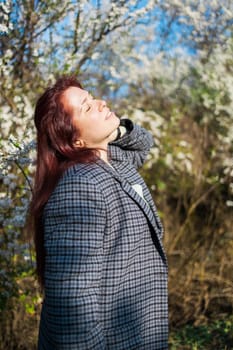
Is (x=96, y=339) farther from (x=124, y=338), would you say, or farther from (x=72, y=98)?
(x=72, y=98)

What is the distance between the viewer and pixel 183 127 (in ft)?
22.8

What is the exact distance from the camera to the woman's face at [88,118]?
189cm

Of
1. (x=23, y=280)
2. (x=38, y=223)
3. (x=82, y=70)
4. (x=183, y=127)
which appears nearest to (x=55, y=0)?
(x=82, y=70)

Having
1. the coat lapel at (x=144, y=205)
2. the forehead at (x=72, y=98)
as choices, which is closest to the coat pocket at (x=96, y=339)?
the coat lapel at (x=144, y=205)

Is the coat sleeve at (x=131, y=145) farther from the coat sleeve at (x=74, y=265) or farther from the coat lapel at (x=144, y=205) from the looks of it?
the coat sleeve at (x=74, y=265)

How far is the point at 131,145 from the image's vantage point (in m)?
2.39

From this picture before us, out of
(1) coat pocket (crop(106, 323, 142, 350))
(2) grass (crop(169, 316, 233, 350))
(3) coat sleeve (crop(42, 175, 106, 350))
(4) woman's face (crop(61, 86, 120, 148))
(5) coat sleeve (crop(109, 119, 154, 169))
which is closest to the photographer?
(3) coat sleeve (crop(42, 175, 106, 350))

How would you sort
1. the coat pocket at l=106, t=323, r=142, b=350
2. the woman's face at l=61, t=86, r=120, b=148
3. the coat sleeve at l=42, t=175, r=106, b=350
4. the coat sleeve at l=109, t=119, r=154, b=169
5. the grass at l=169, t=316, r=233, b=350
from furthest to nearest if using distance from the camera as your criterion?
the grass at l=169, t=316, r=233, b=350
the coat sleeve at l=109, t=119, r=154, b=169
the woman's face at l=61, t=86, r=120, b=148
the coat pocket at l=106, t=323, r=142, b=350
the coat sleeve at l=42, t=175, r=106, b=350

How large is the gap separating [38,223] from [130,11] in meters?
2.66

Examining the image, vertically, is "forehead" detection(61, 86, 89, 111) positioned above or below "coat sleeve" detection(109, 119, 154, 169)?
above

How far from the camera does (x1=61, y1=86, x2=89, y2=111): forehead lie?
190cm

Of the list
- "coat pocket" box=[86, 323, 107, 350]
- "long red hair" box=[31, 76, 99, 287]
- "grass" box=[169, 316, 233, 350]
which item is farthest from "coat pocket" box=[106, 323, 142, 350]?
"grass" box=[169, 316, 233, 350]

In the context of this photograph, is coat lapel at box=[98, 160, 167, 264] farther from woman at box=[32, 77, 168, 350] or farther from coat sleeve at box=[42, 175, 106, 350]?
coat sleeve at box=[42, 175, 106, 350]

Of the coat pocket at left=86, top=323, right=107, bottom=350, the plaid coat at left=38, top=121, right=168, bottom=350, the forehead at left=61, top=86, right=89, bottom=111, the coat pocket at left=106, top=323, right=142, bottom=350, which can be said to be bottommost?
the coat pocket at left=106, top=323, right=142, bottom=350
